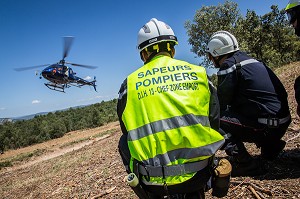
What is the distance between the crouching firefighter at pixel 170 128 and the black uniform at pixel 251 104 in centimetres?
179

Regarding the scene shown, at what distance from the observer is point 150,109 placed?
207 centimetres

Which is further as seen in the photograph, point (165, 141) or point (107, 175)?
point (107, 175)

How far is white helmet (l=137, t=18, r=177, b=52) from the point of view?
2426mm

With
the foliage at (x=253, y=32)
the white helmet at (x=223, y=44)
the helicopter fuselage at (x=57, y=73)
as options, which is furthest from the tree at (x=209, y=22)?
the white helmet at (x=223, y=44)

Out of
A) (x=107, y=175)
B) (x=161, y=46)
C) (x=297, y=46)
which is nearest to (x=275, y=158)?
(x=161, y=46)

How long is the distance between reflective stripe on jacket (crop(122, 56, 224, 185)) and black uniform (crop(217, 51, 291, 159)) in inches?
75.1

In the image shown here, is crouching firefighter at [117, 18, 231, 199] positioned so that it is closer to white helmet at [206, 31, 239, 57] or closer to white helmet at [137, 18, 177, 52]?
white helmet at [137, 18, 177, 52]

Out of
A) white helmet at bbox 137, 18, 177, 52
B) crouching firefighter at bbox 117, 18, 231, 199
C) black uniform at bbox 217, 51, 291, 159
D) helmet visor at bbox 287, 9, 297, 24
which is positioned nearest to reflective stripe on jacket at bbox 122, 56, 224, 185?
crouching firefighter at bbox 117, 18, 231, 199

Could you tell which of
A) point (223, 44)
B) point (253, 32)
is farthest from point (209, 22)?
point (223, 44)

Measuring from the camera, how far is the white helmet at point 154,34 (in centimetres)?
243

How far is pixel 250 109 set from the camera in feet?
12.9

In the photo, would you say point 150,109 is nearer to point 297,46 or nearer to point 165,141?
point 165,141

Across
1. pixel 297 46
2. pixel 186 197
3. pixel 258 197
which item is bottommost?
pixel 258 197

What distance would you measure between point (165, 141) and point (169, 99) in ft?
1.07
